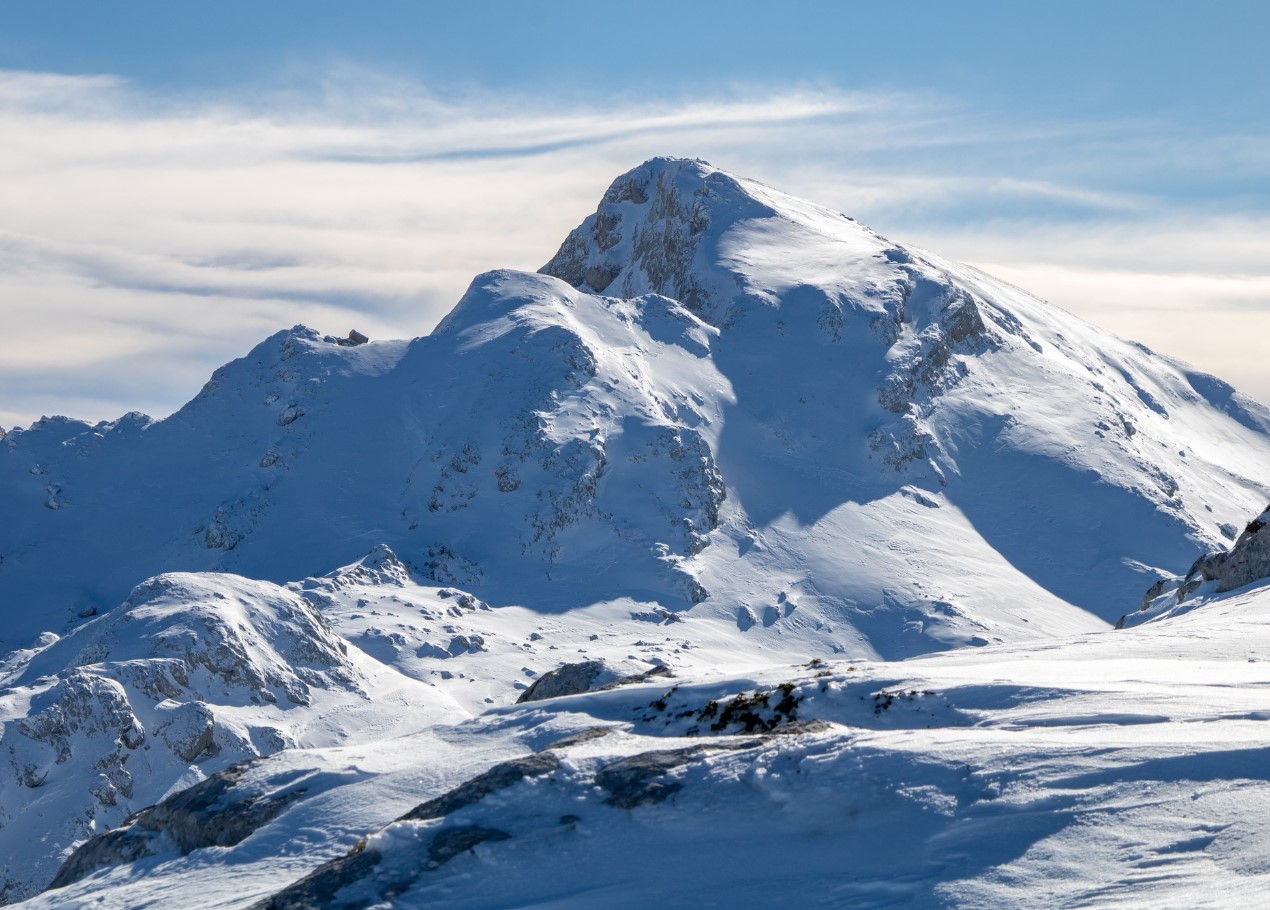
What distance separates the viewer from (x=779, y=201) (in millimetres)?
162250

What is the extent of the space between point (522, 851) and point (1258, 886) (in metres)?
8.98

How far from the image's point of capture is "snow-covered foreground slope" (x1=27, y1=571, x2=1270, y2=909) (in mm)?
18062

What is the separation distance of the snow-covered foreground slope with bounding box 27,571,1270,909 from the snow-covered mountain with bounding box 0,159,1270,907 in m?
0.08

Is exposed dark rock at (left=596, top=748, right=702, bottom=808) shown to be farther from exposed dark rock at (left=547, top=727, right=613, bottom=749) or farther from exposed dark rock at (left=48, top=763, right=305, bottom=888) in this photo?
exposed dark rock at (left=48, top=763, right=305, bottom=888)

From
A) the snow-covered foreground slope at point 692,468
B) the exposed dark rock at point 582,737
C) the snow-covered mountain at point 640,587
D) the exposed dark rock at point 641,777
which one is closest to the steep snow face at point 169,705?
the snow-covered mountain at point 640,587

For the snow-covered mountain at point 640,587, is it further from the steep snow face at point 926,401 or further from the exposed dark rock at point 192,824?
the steep snow face at point 926,401

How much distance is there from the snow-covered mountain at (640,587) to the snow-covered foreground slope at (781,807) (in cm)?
8

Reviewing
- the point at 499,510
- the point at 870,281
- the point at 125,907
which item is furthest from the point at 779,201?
the point at 125,907

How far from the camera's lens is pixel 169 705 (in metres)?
72.9

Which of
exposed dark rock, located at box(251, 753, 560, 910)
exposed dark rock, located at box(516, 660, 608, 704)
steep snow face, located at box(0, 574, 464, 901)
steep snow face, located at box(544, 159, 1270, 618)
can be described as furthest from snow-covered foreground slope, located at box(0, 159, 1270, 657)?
exposed dark rock, located at box(251, 753, 560, 910)

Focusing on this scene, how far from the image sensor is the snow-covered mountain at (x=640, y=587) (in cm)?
2034

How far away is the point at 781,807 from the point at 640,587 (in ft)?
278

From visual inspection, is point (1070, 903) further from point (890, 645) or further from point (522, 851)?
point (890, 645)

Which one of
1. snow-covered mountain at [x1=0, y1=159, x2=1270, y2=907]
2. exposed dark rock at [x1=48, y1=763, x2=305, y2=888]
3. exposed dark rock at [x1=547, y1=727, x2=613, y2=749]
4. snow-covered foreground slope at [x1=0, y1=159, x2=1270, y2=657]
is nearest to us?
snow-covered mountain at [x1=0, y1=159, x2=1270, y2=907]
